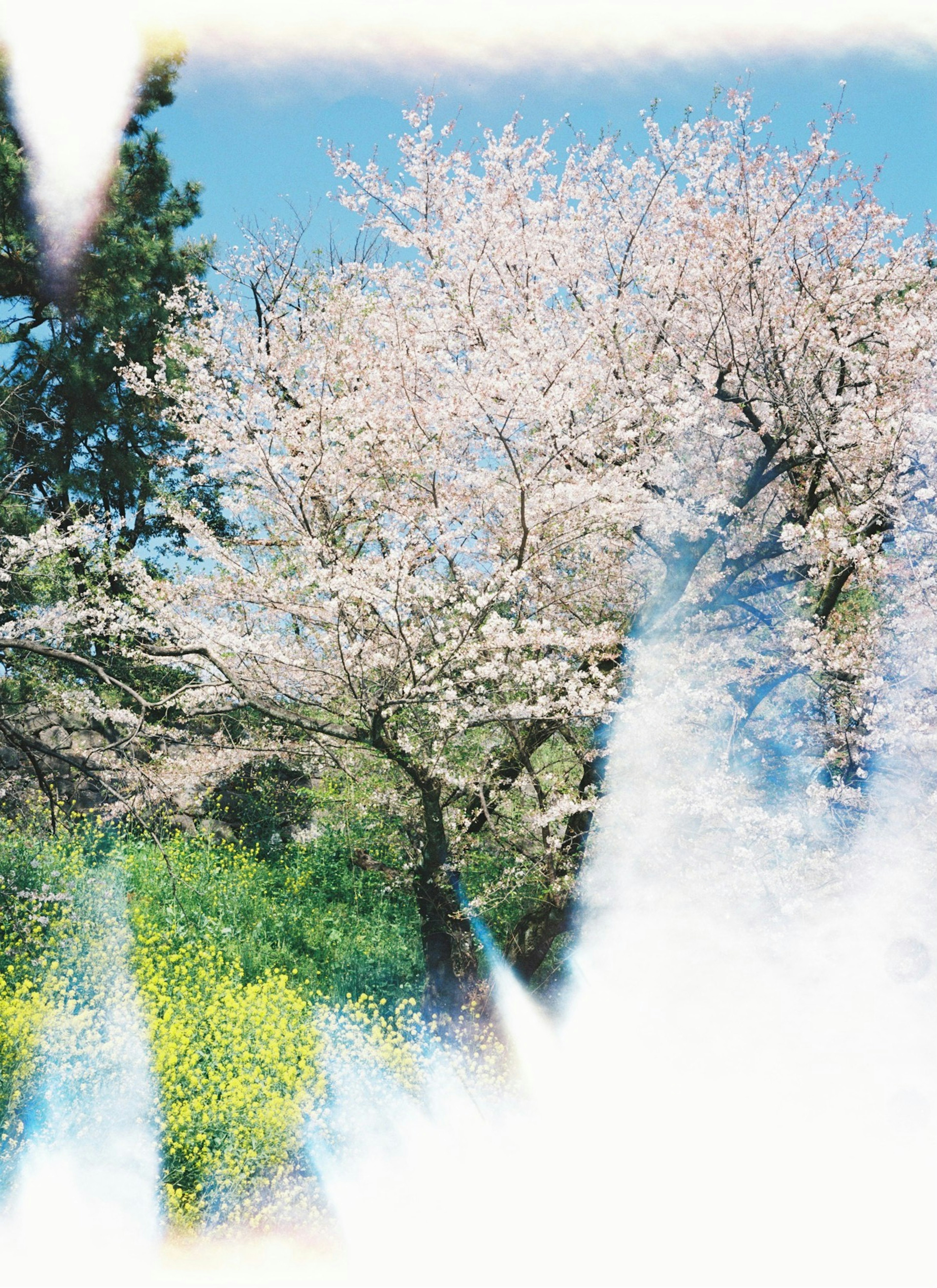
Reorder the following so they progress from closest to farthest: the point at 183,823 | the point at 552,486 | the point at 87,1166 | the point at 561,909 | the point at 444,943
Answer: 1. the point at 87,1166
2. the point at 552,486
3. the point at 561,909
4. the point at 444,943
5. the point at 183,823

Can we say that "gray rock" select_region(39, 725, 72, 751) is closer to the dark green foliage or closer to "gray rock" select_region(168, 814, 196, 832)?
"gray rock" select_region(168, 814, 196, 832)

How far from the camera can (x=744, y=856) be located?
840cm

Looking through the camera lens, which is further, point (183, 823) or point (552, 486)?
point (183, 823)

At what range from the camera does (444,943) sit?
1034 cm

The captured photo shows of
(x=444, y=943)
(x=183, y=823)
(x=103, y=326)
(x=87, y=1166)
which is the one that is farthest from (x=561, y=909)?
(x=103, y=326)

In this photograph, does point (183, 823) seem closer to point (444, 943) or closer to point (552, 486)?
point (444, 943)

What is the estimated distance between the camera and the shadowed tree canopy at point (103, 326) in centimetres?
1439

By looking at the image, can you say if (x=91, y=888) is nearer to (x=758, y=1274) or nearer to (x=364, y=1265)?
(x=364, y=1265)

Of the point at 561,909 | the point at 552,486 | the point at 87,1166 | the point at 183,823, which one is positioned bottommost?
the point at 87,1166

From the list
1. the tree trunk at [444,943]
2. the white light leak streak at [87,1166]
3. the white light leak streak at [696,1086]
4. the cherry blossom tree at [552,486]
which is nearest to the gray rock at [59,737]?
the cherry blossom tree at [552,486]

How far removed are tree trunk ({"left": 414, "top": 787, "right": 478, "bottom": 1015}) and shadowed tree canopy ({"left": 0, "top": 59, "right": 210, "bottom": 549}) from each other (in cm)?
878

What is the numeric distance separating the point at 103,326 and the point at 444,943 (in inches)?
511

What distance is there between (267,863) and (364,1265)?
7732 millimetres

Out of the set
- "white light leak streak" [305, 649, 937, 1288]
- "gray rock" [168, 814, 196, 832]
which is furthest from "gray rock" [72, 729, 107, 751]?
"white light leak streak" [305, 649, 937, 1288]
